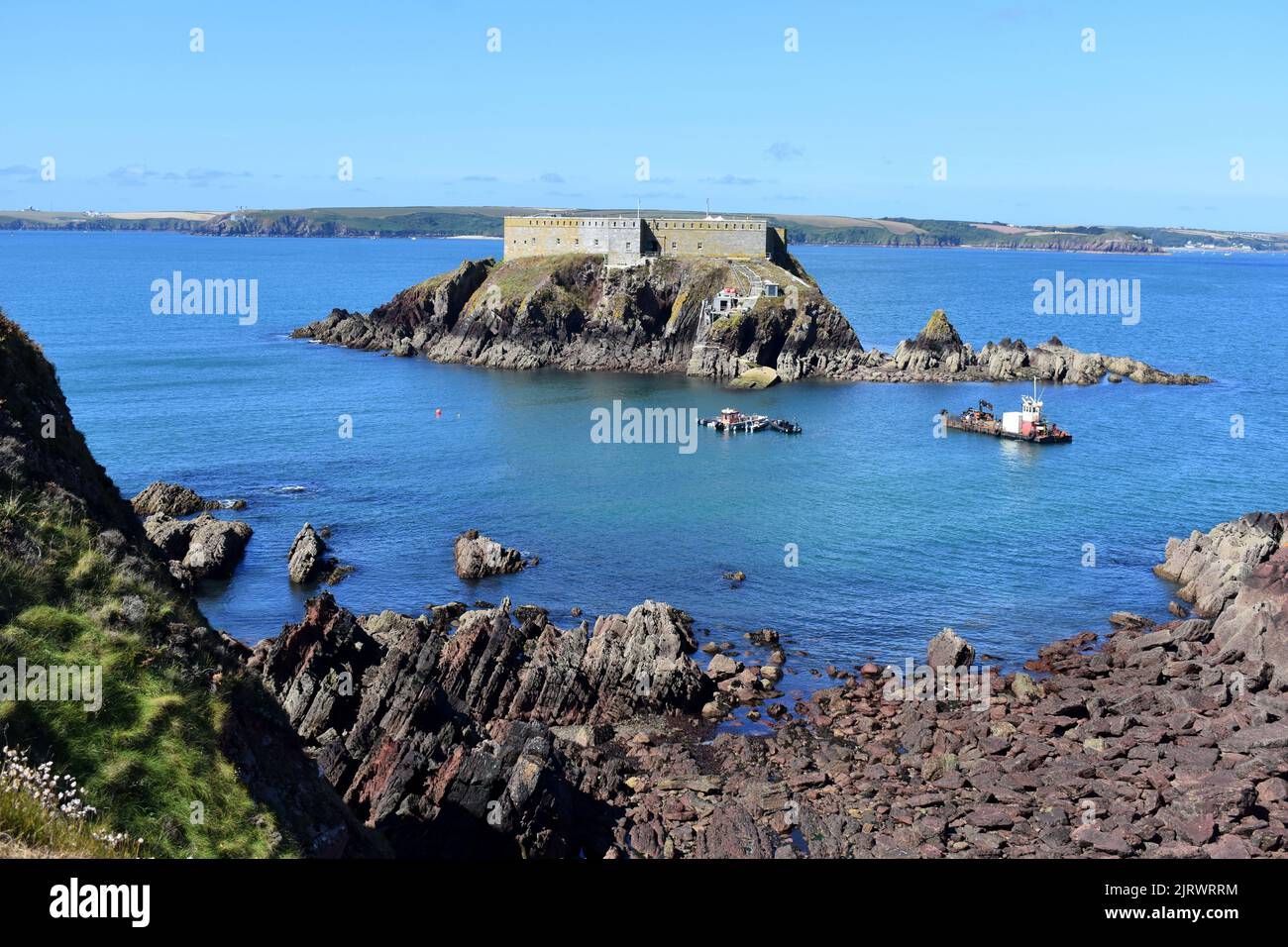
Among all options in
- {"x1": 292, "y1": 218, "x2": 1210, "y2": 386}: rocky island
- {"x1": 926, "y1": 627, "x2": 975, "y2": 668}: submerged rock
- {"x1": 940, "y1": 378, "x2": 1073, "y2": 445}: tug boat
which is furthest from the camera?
{"x1": 292, "y1": 218, "x2": 1210, "y2": 386}: rocky island

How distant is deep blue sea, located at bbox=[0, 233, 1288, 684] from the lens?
50656 millimetres

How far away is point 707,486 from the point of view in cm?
7431

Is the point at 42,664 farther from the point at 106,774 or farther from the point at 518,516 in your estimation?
the point at 518,516

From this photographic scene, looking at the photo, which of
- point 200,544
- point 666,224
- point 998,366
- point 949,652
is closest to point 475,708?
point 949,652

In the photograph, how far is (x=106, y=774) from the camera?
1652cm

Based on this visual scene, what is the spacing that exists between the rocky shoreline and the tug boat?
4386 centimetres

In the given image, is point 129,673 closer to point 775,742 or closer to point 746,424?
point 775,742

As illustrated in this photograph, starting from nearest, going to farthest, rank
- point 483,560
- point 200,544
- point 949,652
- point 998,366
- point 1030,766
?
point 1030,766
point 949,652
point 483,560
point 200,544
point 998,366

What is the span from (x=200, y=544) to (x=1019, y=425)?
65.0 meters

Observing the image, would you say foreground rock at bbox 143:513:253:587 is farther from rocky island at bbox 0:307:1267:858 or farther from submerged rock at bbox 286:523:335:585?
rocky island at bbox 0:307:1267:858

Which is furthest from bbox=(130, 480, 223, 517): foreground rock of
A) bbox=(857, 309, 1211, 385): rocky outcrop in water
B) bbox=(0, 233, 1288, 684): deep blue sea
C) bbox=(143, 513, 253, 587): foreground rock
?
bbox=(857, 309, 1211, 385): rocky outcrop in water

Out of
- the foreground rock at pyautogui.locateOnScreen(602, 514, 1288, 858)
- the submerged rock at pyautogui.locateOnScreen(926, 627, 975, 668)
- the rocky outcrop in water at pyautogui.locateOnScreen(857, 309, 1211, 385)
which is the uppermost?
the rocky outcrop in water at pyautogui.locateOnScreen(857, 309, 1211, 385)

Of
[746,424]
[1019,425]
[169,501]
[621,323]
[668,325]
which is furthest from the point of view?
[621,323]
